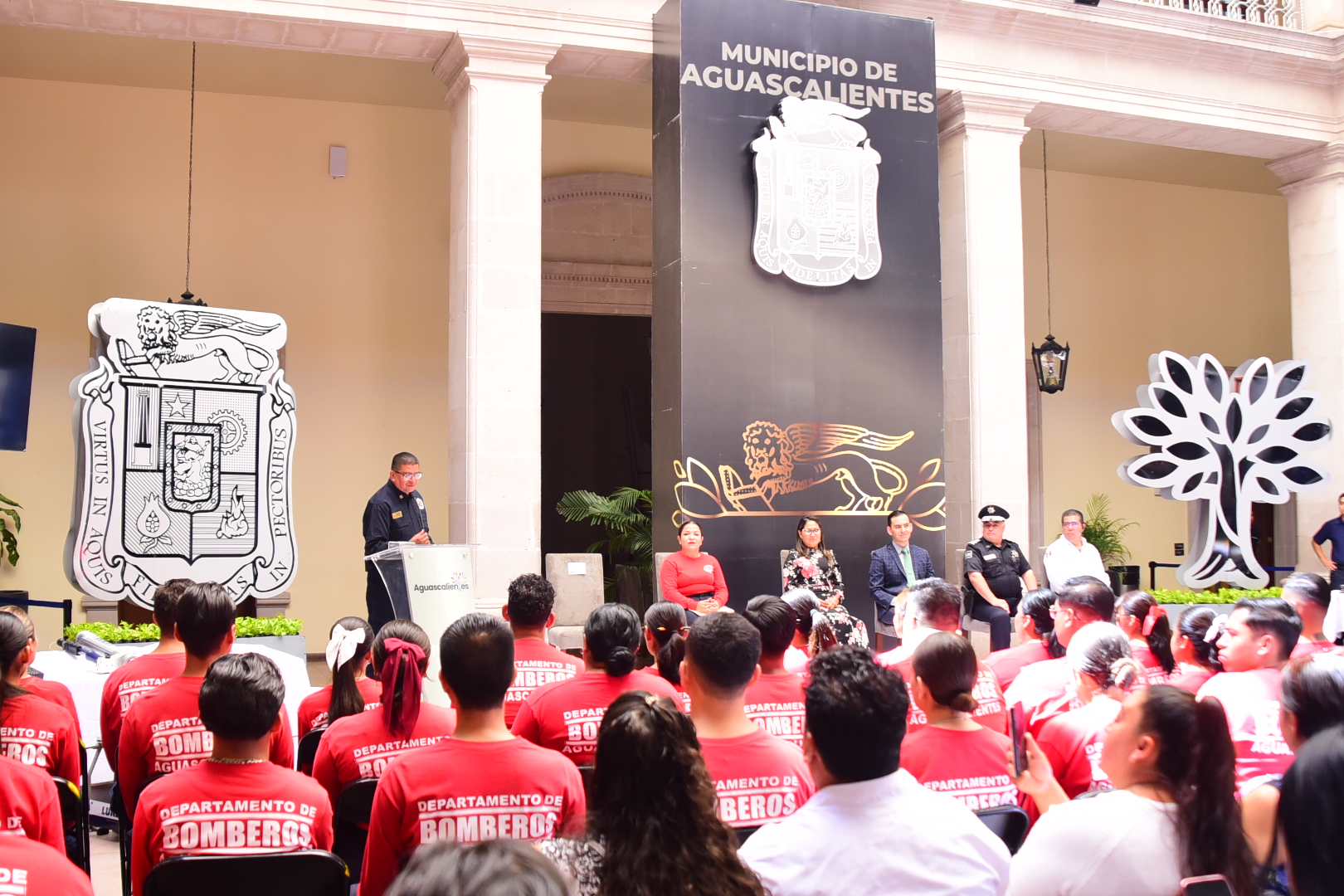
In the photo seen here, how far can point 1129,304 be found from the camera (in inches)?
633

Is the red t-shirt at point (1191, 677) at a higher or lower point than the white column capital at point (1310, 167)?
lower

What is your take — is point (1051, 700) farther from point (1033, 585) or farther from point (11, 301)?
point (11, 301)

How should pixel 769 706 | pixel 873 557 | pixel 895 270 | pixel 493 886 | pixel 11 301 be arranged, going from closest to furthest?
1. pixel 493 886
2. pixel 769 706
3. pixel 873 557
4. pixel 895 270
5. pixel 11 301

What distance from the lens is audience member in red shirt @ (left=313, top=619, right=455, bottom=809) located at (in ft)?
11.4

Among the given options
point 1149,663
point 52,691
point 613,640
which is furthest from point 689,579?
point 52,691

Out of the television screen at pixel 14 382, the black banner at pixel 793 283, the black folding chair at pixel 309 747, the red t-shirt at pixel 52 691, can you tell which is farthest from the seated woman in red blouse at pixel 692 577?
the television screen at pixel 14 382

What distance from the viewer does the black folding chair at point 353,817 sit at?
3285mm

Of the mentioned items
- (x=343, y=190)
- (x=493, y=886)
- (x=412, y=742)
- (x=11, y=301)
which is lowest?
(x=412, y=742)

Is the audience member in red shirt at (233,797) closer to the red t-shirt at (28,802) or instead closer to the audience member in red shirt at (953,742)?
the red t-shirt at (28,802)

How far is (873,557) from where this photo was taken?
31.3 feet

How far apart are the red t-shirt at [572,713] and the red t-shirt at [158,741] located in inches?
30.1

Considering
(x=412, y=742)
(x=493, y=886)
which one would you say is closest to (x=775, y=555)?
(x=412, y=742)

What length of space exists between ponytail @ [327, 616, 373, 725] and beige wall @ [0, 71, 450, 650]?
8.36 metres

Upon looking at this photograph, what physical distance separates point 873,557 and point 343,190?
7048 millimetres
